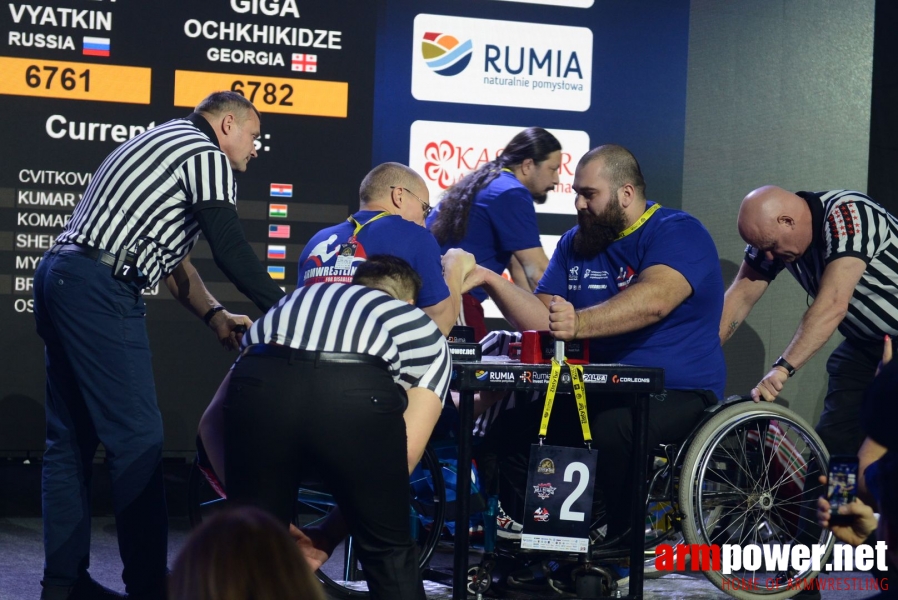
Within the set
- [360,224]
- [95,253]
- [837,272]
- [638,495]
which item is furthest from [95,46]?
[837,272]

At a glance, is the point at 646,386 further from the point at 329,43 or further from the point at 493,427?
the point at 329,43

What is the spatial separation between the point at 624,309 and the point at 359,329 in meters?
1.07

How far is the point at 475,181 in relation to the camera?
13.8 feet

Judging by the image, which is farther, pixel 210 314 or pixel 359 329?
pixel 210 314

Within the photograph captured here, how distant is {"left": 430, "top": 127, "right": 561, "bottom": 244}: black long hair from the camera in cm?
416

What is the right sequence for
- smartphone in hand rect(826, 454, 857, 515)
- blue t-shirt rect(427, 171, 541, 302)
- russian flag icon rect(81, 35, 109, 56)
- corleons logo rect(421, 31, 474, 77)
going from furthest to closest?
corleons logo rect(421, 31, 474, 77)
russian flag icon rect(81, 35, 109, 56)
blue t-shirt rect(427, 171, 541, 302)
smartphone in hand rect(826, 454, 857, 515)

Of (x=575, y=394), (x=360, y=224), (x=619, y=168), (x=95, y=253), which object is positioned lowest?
(x=575, y=394)

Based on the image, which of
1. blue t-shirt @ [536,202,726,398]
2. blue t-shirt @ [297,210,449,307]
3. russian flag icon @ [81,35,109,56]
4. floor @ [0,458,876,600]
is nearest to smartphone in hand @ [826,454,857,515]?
floor @ [0,458,876,600]

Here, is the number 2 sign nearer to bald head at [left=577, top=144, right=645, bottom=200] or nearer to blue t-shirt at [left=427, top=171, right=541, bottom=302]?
bald head at [left=577, top=144, right=645, bottom=200]

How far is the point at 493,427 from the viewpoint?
3.23m

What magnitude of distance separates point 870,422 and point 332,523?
1398 mm

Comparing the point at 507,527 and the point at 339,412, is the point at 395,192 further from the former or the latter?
the point at 339,412

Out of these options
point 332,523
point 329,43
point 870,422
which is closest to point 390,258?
point 332,523

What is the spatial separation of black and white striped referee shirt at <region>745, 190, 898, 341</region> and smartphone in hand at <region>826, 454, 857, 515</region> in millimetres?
1771
